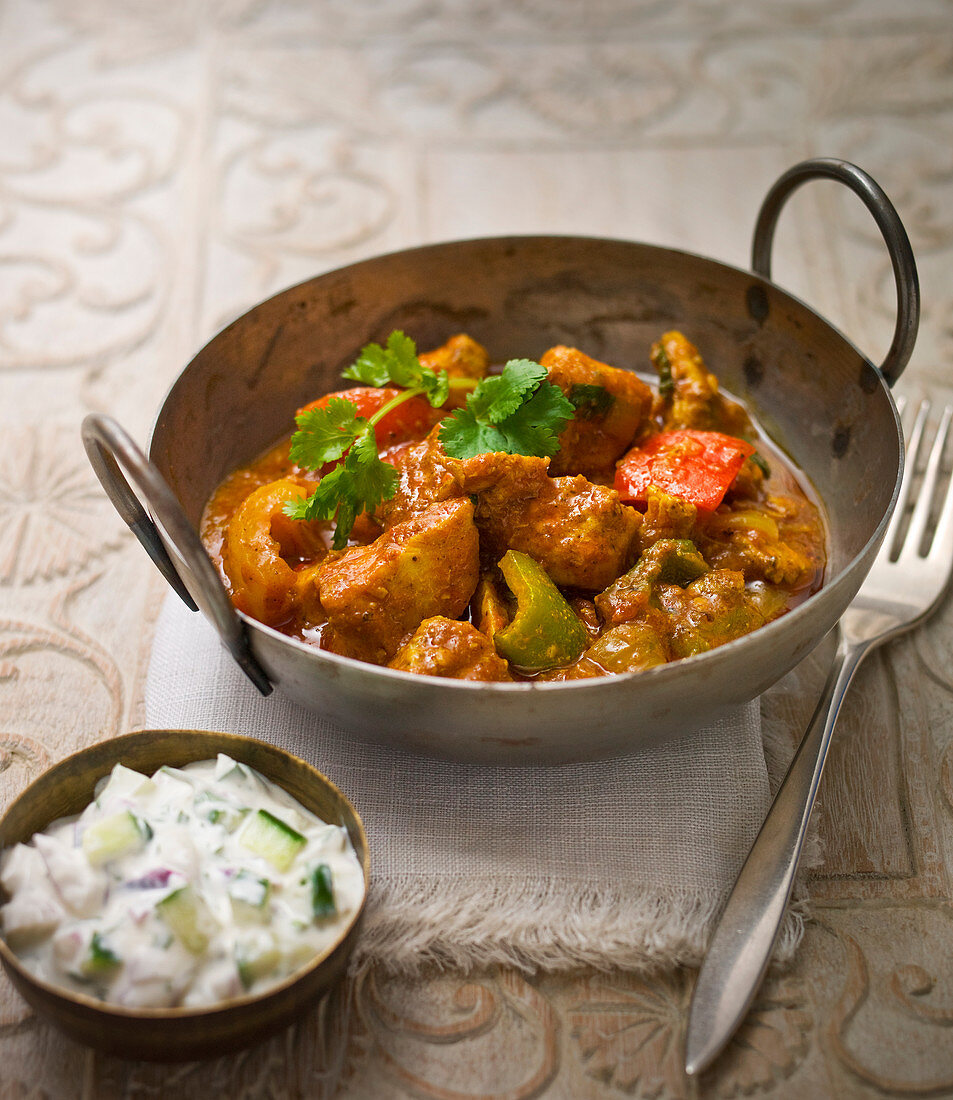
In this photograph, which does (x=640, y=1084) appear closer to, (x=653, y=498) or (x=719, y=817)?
(x=719, y=817)

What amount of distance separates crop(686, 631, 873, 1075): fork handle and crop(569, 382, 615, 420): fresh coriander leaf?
2.50 feet

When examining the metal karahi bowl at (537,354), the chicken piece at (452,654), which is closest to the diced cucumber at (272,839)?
the metal karahi bowl at (537,354)

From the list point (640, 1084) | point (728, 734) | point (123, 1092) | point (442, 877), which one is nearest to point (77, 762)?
point (123, 1092)

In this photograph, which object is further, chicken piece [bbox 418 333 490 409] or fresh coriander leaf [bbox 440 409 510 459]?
chicken piece [bbox 418 333 490 409]

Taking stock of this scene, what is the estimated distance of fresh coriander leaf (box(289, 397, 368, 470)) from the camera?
2.10 m

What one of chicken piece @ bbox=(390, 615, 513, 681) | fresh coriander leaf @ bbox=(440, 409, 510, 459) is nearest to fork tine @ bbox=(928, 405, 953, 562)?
fresh coriander leaf @ bbox=(440, 409, 510, 459)

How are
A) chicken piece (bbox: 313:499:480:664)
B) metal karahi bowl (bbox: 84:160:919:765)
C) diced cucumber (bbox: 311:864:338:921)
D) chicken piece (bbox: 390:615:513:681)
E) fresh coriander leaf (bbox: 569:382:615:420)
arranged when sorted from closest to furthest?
diced cucumber (bbox: 311:864:338:921), metal karahi bowl (bbox: 84:160:919:765), chicken piece (bbox: 390:615:513:681), chicken piece (bbox: 313:499:480:664), fresh coriander leaf (bbox: 569:382:615:420)

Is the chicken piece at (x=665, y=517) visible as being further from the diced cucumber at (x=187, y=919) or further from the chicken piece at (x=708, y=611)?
the diced cucumber at (x=187, y=919)

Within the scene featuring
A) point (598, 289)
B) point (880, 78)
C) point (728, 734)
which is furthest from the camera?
point (880, 78)

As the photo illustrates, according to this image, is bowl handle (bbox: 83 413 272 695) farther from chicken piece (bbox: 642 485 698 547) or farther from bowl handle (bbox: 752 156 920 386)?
bowl handle (bbox: 752 156 920 386)

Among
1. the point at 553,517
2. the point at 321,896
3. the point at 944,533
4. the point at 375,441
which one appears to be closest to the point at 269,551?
the point at 375,441

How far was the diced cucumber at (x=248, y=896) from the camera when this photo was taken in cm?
147

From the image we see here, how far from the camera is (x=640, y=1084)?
1566 millimetres

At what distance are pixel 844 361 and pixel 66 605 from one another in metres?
1.81
